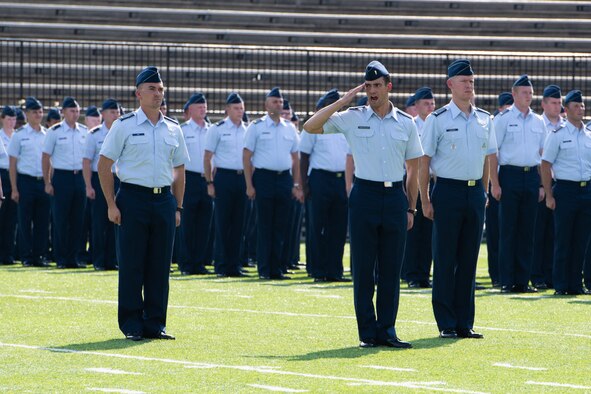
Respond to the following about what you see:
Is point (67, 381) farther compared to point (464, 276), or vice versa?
point (464, 276)

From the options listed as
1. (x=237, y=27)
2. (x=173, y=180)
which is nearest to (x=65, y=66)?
(x=237, y=27)

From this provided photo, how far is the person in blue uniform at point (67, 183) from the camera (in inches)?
752

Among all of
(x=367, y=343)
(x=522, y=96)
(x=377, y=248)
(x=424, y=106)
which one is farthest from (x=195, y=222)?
(x=367, y=343)

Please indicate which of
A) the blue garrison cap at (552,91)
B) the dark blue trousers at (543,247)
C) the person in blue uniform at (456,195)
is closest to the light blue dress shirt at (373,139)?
the person in blue uniform at (456,195)

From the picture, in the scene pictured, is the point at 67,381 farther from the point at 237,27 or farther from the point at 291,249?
the point at 237,27

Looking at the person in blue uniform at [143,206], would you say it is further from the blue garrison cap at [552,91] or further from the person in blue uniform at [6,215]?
the person in blue uniform at [6,215]

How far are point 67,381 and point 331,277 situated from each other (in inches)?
339

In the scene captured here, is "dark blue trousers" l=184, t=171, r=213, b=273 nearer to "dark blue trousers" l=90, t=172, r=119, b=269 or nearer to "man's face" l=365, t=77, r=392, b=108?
"dark blue trousers" l=90, t=172, r=119, b=269

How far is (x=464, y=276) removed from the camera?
11203 mm

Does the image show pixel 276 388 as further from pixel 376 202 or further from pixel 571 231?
pixel 571 231

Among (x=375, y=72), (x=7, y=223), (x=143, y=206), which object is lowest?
(x=7, y=223)

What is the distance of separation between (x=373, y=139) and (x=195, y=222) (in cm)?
816

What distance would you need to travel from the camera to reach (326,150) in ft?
55.5

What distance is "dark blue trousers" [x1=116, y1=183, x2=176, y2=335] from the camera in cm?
1082
